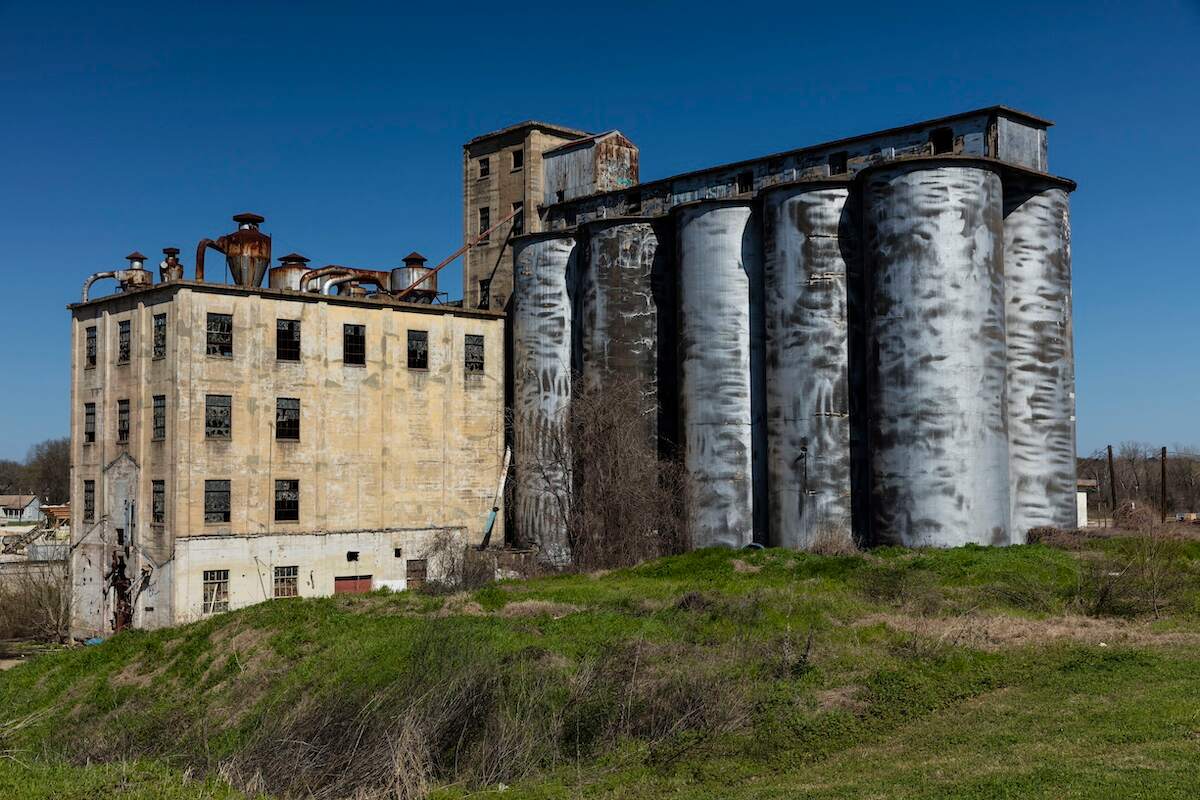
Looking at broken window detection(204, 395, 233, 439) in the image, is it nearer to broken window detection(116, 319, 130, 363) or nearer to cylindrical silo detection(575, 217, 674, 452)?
broken window detection(116, 319, 130, 363)

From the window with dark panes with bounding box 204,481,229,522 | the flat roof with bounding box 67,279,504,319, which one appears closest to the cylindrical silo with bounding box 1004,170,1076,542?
the flat roof with bounding box 67,279,504,319

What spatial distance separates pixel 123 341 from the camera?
124 feet

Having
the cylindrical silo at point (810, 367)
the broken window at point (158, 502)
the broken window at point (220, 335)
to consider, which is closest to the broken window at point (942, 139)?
the cylindrical silo at point (810, 367)

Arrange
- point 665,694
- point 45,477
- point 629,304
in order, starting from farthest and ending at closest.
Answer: point 45,477, point 629,304, point 665,694

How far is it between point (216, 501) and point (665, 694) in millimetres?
23366

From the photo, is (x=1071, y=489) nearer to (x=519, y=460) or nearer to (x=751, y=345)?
(x=751, y=345)

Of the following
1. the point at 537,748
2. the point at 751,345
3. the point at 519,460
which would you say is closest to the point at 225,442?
the point at 519,460

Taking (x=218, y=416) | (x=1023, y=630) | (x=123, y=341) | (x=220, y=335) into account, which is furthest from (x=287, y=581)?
(x=1023, y=630)

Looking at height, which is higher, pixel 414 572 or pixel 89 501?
pixel 89 501

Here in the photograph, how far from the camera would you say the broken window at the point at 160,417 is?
3559 cm

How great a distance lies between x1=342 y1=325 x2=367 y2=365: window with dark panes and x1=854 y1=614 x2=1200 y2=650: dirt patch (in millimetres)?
22876

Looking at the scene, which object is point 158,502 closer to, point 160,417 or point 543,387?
point 160,417

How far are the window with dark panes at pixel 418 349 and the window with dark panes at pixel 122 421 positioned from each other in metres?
9.89

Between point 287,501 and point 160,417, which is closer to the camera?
point 160,417
